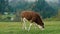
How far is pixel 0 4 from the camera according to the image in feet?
97.3

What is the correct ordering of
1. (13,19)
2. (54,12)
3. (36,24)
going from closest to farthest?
1. (36,24)
2. (13,19)
3. (54,12)

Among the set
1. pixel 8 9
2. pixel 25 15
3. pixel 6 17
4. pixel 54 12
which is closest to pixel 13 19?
pixel 6 17

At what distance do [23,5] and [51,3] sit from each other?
145 inches

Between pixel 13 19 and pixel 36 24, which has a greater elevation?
pixel 36 24

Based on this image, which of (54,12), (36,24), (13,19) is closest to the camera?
(36,24)

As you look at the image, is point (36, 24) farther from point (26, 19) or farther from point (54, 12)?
point (54, 12)

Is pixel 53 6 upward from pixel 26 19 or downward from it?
downward

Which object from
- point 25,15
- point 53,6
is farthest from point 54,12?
point 25,15

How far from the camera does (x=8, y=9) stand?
97.8 feet

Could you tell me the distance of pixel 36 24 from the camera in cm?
1405

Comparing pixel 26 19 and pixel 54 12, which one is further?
pixel 54 12

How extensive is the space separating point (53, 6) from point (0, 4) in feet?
22.4

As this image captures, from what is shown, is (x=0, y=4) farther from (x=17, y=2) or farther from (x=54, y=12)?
(x=54, y=12)

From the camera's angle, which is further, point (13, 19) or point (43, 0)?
point (43, 0)
